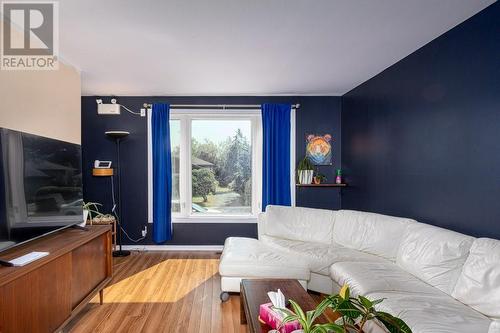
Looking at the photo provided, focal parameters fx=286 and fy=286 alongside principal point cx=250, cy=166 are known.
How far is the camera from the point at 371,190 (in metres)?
3.88

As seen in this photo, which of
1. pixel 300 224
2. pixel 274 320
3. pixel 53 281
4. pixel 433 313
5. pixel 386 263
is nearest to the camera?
pixel 274 320

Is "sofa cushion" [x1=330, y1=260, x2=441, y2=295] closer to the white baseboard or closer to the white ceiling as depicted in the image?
the white ceiling

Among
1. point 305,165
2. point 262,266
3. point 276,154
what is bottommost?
point 262,266

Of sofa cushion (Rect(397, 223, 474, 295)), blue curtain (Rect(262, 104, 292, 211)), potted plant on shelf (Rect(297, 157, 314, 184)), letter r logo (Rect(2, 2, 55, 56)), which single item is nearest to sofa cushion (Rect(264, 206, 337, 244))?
blue curtain (Rect(262, 104, 292, 211))

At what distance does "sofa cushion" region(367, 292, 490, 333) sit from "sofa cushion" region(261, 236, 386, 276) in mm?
875

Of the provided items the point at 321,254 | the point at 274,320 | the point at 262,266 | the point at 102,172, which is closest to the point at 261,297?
the point at 274,320

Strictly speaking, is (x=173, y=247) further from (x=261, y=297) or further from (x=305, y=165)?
(x=261, y=297)

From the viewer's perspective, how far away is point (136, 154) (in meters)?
4.67

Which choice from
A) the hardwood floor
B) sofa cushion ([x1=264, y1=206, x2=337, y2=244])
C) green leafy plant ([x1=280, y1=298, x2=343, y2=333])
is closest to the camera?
green leafy plant ([x1=280, y1=298, x2=343, y2=333])

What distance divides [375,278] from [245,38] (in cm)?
235

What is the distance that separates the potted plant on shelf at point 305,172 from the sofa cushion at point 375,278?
1.91m

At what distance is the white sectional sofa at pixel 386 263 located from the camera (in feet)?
5.88

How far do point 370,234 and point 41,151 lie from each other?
3.21 metres

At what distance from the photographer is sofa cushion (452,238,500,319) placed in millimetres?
1756
